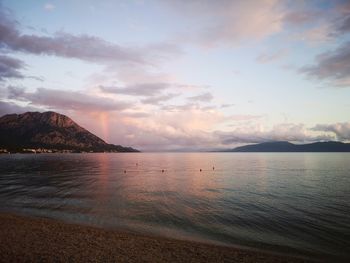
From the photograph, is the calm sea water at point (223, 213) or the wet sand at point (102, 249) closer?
the wet sand at point (102, 249)

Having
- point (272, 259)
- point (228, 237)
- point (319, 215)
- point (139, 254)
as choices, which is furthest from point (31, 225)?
point (319, 215)

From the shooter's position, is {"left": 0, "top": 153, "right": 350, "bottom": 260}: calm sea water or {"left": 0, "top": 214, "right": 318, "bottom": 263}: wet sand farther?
{"left": 0, "top": 153, "right": 350, "bottom": 260}: calm sea water

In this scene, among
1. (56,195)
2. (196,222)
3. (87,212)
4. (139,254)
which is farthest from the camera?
(56,195)

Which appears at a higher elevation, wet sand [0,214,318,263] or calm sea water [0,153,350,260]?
wet sand [0,214,318,263]

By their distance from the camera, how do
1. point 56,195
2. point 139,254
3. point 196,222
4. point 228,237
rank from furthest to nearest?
point 56,195
point 196,222
point 228,237
point 139,254

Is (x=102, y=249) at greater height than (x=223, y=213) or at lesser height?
greater

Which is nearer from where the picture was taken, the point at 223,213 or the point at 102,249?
the point at 102,249

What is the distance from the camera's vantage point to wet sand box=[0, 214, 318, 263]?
20469mm

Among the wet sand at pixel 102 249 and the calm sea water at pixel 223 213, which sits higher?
the wet sand at pixel 102 249

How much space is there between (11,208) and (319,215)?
152 feet

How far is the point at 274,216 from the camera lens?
3769cm

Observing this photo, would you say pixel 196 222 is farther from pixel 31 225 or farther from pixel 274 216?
pixel 31 225

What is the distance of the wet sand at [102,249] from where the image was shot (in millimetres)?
20469

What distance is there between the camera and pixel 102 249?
73.4 ft
